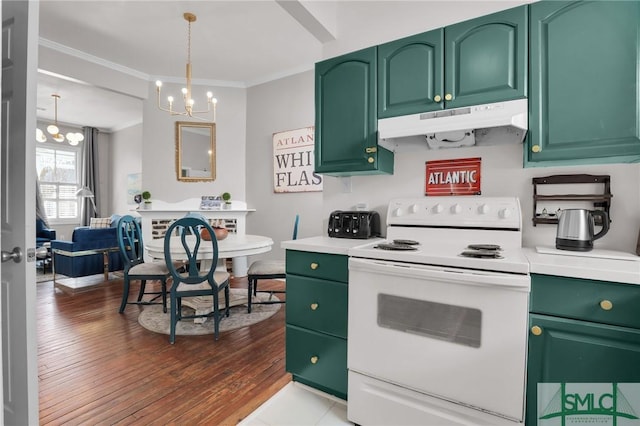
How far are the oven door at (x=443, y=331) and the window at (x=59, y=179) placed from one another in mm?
8301

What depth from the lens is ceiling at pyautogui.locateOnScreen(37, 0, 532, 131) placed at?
2.11 m

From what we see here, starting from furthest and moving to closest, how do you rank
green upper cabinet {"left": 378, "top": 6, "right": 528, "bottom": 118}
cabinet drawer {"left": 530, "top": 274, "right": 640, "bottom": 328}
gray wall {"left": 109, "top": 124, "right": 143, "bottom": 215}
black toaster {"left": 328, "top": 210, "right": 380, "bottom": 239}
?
gray wall {"left": 109, "top": 124, "right": 143, "bottom": 215}
black toaster {"left": 328, "top": 210, "right": 380, "bottom": 239}
green upper cabinet {"left": 378, "top": 6, "right": 528, "bottom": 118}
cabinet drawer {"left": 530, "top": 274, "right": 640, "bottom": 328}

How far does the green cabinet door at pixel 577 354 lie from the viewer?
3.57 feet

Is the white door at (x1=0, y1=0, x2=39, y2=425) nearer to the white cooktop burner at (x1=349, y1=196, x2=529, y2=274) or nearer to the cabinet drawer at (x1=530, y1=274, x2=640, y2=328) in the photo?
the white cooktop burner at (x1=349, y1=196, x2=529, y2=274)

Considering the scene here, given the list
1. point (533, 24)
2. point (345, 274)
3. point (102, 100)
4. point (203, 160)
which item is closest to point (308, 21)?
point (533, 24)

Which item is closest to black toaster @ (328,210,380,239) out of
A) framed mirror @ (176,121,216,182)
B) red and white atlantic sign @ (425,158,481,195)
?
red and white atlantic sign @ (425,158,481,195)

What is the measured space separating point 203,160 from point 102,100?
2.46 metres

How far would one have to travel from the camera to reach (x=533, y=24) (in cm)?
150

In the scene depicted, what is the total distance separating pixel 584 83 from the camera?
4.64ft

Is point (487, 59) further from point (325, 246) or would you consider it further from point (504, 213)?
point (325, 246)

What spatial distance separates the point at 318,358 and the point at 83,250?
424 cm

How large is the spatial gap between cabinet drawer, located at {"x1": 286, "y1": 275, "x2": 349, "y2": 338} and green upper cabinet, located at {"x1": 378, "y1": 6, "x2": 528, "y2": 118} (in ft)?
3.50

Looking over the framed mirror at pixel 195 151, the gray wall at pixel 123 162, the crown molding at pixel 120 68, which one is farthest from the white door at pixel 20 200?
the gray wall at pixel 123 162

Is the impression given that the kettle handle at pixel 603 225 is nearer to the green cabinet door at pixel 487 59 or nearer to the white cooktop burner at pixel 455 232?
the white cooktop burner at pixel 455 232
